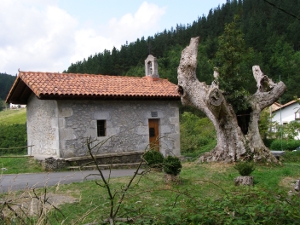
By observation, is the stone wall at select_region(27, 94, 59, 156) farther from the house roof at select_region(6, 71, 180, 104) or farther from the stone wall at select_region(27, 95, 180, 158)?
the house roof at select_region(6, 71, 180, 104)

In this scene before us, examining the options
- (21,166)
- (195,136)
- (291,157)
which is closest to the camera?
(21,166)

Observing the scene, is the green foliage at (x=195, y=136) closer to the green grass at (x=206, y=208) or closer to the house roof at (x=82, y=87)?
the house roof at (x=82, y=87)

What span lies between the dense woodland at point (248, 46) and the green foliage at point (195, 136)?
11.4 metres

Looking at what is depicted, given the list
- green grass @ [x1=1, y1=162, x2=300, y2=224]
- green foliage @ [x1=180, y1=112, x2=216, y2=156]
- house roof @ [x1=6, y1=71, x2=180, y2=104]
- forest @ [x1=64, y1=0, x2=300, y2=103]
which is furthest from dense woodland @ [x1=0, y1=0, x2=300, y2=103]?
green grass @ [x1=1, y1=162, x2=300, y2=224]

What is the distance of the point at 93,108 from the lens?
1359 centimetres

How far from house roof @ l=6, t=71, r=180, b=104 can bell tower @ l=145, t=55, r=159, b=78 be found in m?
0.35

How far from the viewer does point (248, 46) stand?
45.1 meters

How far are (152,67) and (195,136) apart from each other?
782cm

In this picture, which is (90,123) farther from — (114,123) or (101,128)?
(114,123)

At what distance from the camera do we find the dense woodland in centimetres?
4184

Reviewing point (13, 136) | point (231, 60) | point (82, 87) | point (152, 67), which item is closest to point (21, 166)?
point (82, 87)

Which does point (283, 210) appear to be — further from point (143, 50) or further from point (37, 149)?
point (143, 50)

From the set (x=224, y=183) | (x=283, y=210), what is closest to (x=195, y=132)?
(x=224, y=183)

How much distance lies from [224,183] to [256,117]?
13.3ft
